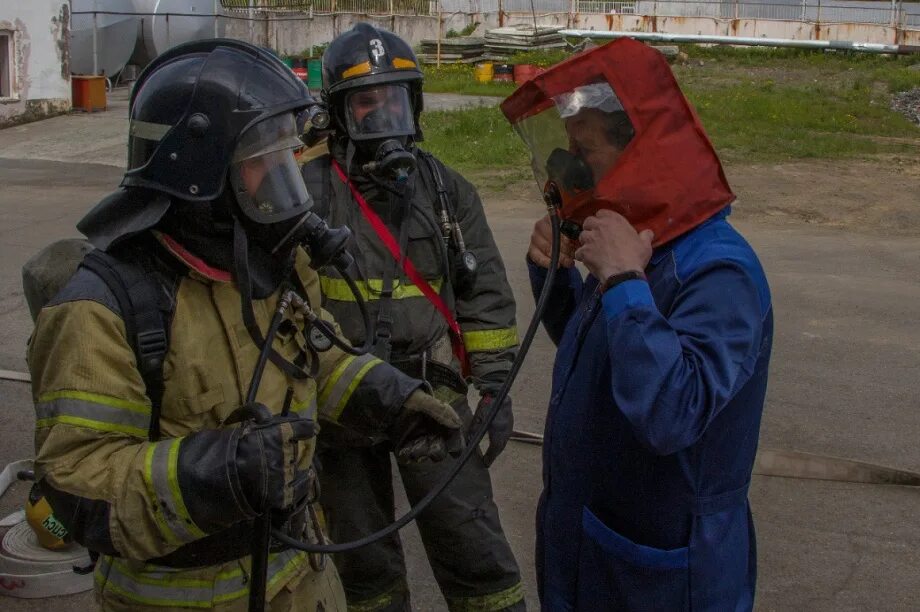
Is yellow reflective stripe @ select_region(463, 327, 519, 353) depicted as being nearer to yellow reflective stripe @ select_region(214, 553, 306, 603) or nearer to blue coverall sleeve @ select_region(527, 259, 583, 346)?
blue coverall sleeve @ select_region(527, 259, 583, 346)

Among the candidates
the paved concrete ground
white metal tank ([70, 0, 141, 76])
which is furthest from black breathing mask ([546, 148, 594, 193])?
white metal tank ([70, 0, 141, 76])

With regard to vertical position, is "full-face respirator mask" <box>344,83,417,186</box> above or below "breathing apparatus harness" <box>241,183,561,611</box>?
above

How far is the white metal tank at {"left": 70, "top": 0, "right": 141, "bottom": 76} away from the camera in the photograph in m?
20.6

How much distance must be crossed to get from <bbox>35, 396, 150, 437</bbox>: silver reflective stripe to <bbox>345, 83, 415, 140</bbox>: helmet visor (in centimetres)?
180

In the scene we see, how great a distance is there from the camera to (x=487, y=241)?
397 cm

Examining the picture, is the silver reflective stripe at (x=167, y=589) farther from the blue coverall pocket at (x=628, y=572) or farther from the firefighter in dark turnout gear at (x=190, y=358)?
the blue coverall pocket at (x=628, y=572)

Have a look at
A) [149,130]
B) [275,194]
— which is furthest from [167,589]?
[149,130]

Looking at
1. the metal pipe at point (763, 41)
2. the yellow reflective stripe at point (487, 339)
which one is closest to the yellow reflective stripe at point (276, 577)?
the yellow reflective stripe at point (487, 339)

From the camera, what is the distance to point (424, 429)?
2.87 meters

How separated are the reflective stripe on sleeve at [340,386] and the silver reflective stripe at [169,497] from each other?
2.22 ft

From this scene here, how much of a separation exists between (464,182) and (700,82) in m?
20.5

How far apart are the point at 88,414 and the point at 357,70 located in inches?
79.8

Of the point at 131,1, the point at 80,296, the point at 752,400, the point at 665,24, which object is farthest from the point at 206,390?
→ the point at 665,24

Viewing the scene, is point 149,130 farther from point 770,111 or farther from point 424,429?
point 770,111
